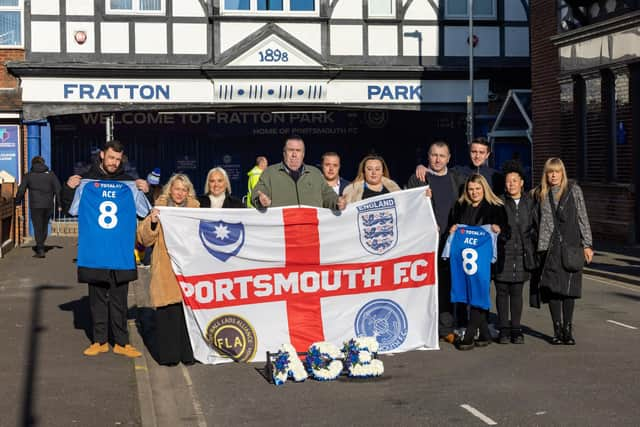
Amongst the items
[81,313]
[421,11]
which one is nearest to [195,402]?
[81,313]

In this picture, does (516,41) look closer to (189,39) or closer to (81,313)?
(189,39)

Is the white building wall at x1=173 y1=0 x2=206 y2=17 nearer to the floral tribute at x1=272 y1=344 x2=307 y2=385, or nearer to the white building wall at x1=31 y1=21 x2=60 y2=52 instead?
the white building wall at x1=31 y1=21 x2=60 y2=52

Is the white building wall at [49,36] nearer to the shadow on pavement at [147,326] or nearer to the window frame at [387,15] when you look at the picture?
the window frame at [387,15]

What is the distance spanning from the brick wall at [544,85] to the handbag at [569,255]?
13.5 meters

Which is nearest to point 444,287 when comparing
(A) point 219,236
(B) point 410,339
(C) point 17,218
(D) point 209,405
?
(B) point 410,339

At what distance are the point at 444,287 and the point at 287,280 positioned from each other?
1757 millimetres

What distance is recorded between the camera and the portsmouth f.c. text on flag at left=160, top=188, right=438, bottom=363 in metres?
9.80

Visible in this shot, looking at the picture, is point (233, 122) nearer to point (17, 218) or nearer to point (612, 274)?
point (17, 218)

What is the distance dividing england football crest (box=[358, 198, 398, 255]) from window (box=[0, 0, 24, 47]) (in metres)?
17.5

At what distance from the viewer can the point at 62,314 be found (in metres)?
12.7

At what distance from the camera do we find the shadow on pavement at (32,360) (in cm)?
757

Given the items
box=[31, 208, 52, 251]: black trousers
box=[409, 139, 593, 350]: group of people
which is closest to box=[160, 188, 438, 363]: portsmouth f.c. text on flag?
box=[409, 139, 593, 350]: group of people

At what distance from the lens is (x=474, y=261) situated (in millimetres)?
10383

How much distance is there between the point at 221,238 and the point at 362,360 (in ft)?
6.02
